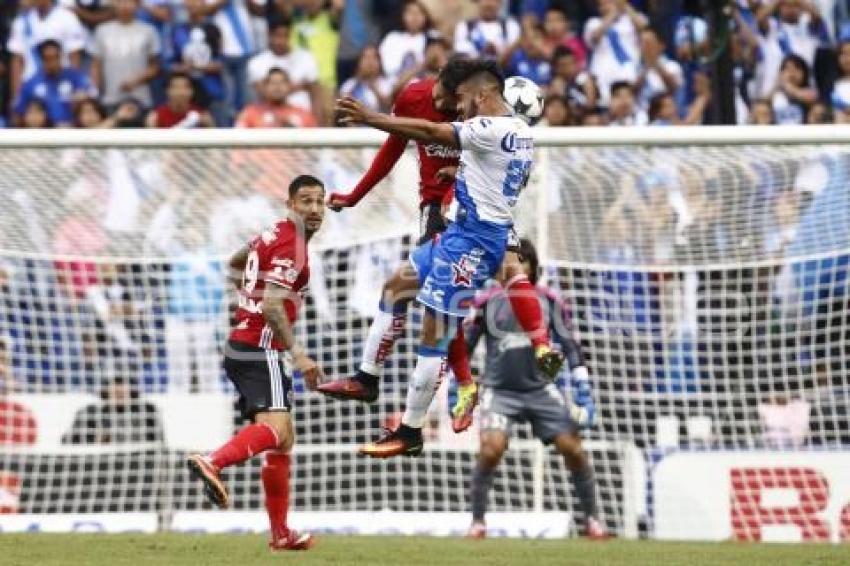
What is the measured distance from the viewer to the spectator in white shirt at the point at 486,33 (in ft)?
68.8

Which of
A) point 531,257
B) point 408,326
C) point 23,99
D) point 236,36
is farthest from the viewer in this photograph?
point 236,36

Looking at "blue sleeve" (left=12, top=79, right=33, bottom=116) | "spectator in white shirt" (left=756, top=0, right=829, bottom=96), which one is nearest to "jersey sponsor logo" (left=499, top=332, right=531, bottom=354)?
"spectator in white shirt" (left=756, top=0, right=829, bottom=96)

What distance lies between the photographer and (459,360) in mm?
13531

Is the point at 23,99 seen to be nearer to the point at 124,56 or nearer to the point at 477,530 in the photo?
the point at 124,56

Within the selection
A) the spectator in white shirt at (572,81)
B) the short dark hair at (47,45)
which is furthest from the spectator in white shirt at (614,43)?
the short dark hair at (47,45)

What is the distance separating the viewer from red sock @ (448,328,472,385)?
1345cm

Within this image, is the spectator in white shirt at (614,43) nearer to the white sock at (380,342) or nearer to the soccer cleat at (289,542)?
the white sock at (380,342)

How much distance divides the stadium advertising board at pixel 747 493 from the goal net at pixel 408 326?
0.03m

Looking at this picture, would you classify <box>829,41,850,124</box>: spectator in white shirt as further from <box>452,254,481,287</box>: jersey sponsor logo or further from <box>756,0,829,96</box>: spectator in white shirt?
<box>452,254,481,287</box>: jersey sponsor logo

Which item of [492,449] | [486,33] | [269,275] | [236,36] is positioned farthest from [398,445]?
[236,36]

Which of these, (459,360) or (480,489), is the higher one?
(459,360)

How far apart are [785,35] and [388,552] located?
30.4ft

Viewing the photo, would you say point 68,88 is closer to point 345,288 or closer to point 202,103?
point 202,103

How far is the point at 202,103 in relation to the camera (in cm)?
2084
